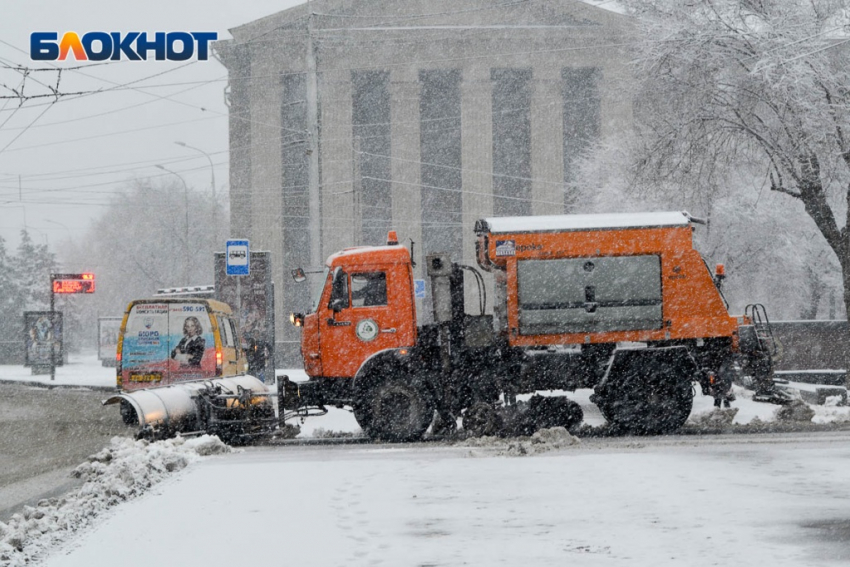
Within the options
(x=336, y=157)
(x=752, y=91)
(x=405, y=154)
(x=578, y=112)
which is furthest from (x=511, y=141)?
(x=752, y=91)

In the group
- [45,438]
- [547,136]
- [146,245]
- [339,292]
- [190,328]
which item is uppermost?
[547,136]

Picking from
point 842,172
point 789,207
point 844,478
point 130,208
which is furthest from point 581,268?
point 130,208

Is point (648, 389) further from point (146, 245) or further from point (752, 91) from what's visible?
point (146, 245)

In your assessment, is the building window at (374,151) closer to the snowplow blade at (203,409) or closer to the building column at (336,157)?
the building column at (336,157)

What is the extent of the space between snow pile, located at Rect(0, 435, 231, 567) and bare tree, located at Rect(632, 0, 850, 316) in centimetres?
1253

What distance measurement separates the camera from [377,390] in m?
14.7

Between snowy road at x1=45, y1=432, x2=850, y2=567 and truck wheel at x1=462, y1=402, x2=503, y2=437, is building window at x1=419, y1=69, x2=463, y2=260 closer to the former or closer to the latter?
truck wheel at x1=462, y1=402, x2=503, y2=437

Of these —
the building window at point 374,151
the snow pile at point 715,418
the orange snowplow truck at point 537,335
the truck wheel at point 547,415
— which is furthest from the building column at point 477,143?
the orange snowplow truck at point 537,335

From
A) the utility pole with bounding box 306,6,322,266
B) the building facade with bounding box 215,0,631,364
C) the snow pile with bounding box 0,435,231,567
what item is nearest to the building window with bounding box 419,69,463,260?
the building facade with bounding box 215,0,631,364

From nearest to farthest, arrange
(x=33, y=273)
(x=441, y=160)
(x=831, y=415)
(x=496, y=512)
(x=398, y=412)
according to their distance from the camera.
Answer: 1. (x=496, y=512)
2. (x=398, y=412)
3. (x=831, y=415)
4. (x=441, y=160)
5. (x=33, y=273)

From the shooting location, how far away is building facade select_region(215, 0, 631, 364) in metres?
48.6

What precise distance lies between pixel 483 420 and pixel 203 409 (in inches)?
151

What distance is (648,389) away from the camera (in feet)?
49.2

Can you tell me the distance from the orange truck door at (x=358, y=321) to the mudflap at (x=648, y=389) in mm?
2930
